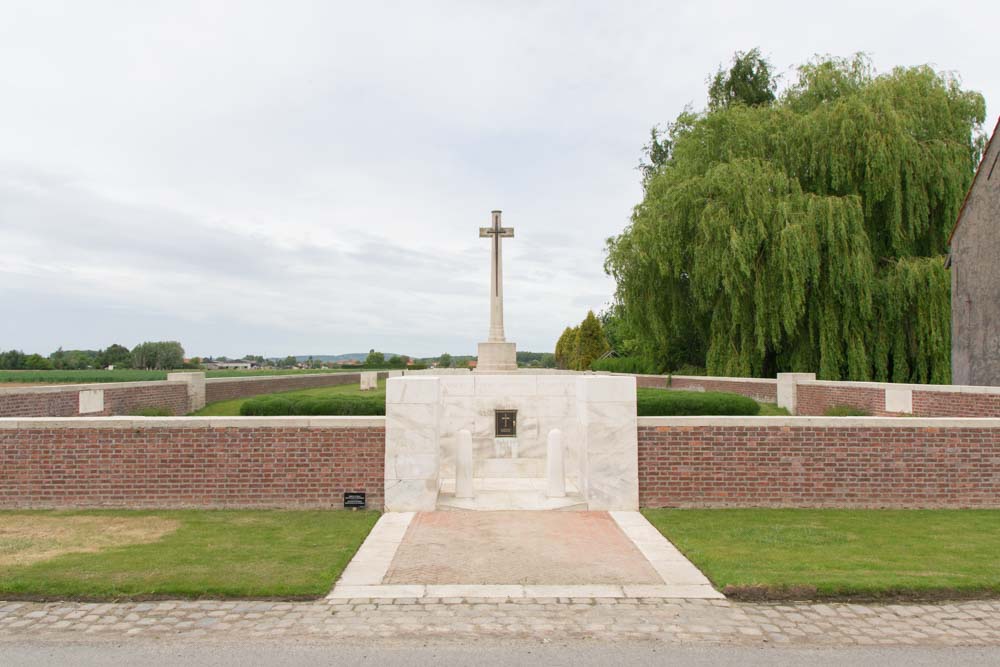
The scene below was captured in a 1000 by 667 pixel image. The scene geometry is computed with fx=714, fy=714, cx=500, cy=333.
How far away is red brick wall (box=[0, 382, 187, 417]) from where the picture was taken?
13930 mm

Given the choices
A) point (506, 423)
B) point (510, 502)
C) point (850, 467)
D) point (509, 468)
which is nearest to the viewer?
point (850, 467)

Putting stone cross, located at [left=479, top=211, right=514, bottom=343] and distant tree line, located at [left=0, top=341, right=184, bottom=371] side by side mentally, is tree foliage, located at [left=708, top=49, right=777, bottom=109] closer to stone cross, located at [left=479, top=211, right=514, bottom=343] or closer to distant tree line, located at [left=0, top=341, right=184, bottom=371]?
stone cross, located at [left=479, top=211, right=514, bottom=343]

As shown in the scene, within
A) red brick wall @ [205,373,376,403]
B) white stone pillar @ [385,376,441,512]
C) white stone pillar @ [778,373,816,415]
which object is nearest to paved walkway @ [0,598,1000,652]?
white stone pillar @ [385,376,441,512]

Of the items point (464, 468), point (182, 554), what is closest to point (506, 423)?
point (464, 468)

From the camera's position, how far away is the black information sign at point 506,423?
1205 cm

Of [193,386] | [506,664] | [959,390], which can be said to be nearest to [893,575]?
[506,664]

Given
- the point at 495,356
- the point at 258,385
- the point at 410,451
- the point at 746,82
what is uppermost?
the point at 746,82

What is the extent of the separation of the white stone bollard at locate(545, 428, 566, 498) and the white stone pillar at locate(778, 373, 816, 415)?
10.3 metres

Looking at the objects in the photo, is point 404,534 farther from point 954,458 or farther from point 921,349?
point 921,349

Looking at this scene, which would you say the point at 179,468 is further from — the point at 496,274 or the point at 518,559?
the point at 496,274

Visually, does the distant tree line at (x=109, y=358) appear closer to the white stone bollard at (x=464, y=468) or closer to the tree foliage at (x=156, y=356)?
the tree foliage at (x=156, y=356)

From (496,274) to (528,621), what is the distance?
42.5 ft

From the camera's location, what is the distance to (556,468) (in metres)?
8.93

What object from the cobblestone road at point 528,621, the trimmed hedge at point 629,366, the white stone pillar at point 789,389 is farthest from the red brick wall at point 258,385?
the cobblestone road at point 528,621
